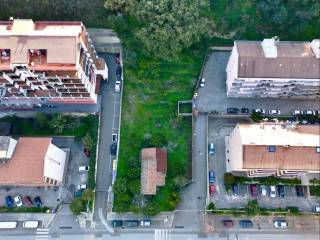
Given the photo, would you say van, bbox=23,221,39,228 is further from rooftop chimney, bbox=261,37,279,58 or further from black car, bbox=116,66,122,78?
rooftop chimney, bbox=261,37,279,58

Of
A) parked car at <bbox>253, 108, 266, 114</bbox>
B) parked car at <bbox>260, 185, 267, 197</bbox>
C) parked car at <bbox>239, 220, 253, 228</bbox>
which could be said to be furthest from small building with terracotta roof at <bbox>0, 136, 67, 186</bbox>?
parked car at <bbox>253, 108, 266, 114</bbox>

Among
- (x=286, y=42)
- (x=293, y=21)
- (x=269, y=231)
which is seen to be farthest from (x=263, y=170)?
(x=293, y=21)

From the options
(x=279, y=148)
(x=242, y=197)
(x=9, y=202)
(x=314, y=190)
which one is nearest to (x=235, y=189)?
(x=242, y=197)

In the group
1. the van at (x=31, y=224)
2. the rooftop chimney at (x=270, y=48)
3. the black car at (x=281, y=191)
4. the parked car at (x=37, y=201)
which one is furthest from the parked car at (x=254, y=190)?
the van at (x=31, y=224)

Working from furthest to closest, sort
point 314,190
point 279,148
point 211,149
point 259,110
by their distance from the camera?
point 259,110 → point 211,149 → point 314,190 → point 279,148

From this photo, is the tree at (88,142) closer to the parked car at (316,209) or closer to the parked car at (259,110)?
the parked car at (259,110)

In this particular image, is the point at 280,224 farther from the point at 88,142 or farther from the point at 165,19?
the point at 165,19

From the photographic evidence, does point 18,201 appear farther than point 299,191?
Yes
